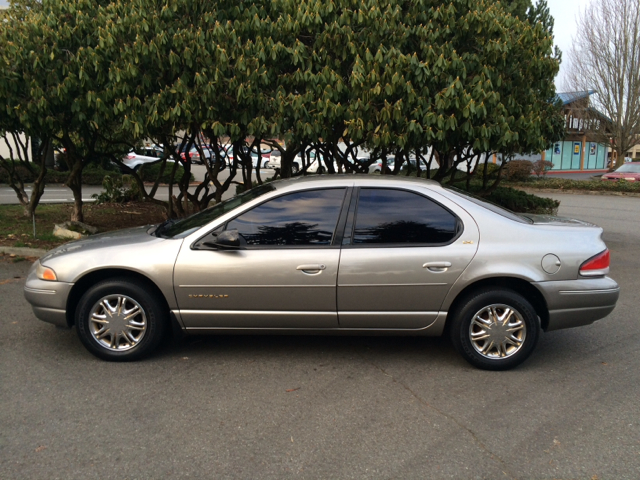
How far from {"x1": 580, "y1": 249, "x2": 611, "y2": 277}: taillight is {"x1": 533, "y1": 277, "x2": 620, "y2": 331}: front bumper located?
49mm

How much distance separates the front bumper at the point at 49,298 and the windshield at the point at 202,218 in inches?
35.8

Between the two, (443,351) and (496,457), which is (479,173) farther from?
(496,457)

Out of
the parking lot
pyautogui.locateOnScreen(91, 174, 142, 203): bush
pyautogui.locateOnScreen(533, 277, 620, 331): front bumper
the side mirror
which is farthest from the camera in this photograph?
pyautogui.locateOnScreen(91, 174, 142, 203): bush

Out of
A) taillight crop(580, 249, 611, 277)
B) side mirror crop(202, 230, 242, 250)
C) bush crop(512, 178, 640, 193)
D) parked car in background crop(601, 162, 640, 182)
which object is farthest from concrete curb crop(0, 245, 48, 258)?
parked car in background crop(601, 162, 640, 182)

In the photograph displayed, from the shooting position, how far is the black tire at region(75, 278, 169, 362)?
4.81 meters

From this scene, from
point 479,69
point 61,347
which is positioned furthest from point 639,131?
point 61,347

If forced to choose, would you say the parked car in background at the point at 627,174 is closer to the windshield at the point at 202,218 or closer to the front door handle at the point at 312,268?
the windshield at the point at 202,218

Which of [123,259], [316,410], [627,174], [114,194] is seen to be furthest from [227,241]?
[627,174]

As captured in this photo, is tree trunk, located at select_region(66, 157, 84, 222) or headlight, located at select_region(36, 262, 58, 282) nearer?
headlight, located at select_region(36, 262, 58, 282)

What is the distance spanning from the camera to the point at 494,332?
189 inches

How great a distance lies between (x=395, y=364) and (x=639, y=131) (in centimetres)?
3486

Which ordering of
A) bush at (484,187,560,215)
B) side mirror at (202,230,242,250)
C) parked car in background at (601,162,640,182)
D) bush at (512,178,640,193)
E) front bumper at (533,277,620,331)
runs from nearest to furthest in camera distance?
side mirror at (202,230,242,250) → front bumper at (533,277,620,331) → bush at (484,187,560,215) → bush at (512,178,640,193) → parked car in background at (601,162,640,182)

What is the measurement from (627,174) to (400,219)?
1083 inches

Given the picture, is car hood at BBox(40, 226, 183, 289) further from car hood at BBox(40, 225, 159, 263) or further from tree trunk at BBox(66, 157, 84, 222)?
A: tree trunk at BBox(66, 157, 84, 222)
